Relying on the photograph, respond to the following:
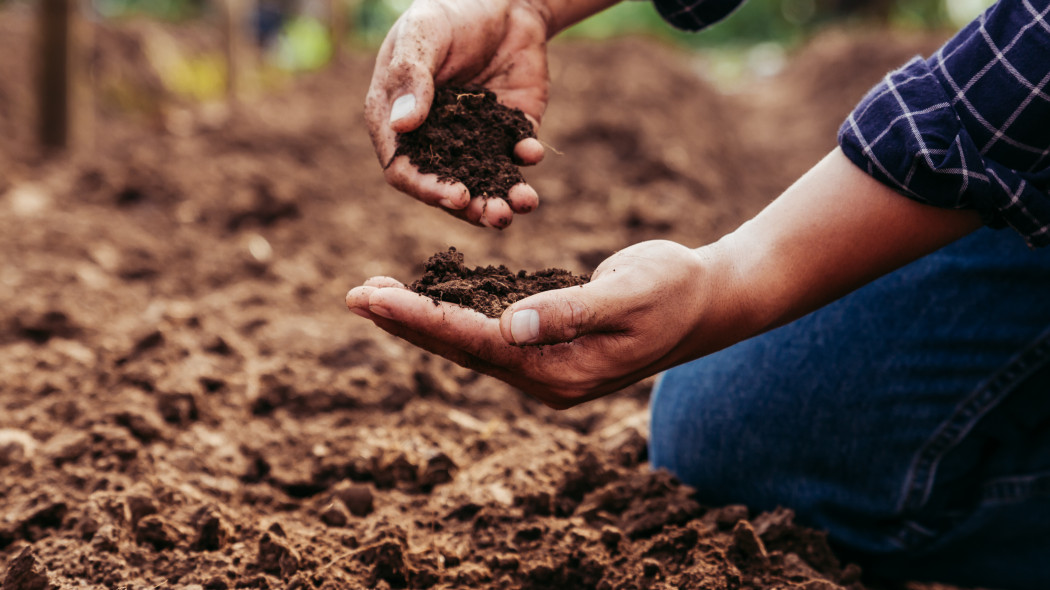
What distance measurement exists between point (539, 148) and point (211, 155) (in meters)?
3.20

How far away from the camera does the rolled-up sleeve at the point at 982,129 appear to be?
1.10 m

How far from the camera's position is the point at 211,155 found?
4.24 metres

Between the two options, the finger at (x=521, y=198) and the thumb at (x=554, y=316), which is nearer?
the thumb at (x=554, y=316)

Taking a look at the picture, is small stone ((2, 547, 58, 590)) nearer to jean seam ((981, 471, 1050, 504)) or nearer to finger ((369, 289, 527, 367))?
finger ((369, 289, 527, 367))

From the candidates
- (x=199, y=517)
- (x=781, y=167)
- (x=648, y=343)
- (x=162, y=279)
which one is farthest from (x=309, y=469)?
(x=781, y=167)

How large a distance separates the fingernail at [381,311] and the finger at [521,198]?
36 cm

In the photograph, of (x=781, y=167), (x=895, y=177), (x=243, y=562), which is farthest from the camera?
(x=781, y=167)

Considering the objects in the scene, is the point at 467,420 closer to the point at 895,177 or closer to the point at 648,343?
the point at 648,343

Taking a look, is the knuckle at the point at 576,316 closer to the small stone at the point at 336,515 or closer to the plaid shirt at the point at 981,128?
the plaid shirt at the point at 981,128

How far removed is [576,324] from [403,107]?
0.50 m

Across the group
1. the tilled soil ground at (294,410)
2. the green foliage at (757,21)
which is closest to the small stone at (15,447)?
the tilled soil ground at (294,410)

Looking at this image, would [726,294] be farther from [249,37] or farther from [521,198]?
[249,37]

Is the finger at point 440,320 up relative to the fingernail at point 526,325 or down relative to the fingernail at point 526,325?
up

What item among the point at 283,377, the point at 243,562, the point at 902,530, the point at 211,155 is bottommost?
the point at 902,530
